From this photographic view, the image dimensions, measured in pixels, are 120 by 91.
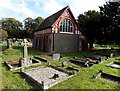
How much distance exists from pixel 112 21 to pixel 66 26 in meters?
10.7

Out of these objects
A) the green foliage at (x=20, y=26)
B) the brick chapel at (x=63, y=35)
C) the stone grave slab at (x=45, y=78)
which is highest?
the green foliage at (x=20, y=26)

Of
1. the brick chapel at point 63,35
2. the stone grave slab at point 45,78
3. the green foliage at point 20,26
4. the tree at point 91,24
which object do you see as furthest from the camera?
the green foliage at point 20,26

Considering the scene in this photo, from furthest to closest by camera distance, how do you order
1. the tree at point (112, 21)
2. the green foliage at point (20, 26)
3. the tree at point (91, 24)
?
the green foliage at point (20, 26) < the tree at point (91, 24) < the tree at point (112, 21)

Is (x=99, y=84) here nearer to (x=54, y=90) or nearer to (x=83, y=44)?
(x=54, y=90)

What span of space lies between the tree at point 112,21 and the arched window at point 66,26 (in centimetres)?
820

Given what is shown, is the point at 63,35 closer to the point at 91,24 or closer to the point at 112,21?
the point at 91,24

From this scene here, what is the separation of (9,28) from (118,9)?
65.8 metres

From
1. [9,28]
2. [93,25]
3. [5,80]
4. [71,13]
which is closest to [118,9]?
[93,25]

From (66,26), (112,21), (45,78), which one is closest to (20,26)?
(66,26)

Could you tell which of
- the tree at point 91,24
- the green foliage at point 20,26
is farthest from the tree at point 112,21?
the green foliage at point 20,26

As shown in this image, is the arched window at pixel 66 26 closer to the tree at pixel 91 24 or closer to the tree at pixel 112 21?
the tree at pixel 91 24

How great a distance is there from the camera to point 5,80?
20.8ft

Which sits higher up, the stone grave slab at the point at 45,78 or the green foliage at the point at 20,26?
the green foliage at the point at 20,26

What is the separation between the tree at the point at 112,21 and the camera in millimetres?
20438
